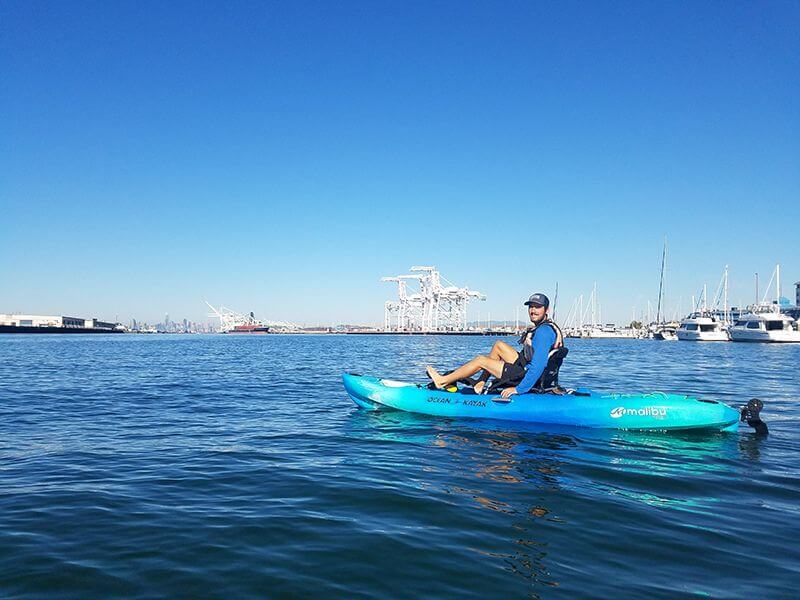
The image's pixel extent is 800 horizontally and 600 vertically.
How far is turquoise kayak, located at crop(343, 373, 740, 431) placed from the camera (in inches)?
303

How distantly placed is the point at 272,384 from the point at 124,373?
7.34 meters

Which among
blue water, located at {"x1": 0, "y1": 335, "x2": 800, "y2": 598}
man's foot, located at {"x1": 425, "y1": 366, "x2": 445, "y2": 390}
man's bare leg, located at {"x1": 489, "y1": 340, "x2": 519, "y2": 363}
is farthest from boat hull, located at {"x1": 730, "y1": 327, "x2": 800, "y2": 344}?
man's foot, located at {"x1": 425, "y1": 366, "x2": 445, "y2": 390}

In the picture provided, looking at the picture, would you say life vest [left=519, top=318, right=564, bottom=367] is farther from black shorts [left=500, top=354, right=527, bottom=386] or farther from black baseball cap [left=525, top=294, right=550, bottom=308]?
black baseball cap [left=525, top=294, right=550, bottom=308]

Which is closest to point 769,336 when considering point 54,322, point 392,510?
point 392,510

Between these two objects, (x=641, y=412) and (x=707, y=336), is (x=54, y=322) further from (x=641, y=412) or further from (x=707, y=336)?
(x=641, y=412)

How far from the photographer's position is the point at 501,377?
8500 millimetres

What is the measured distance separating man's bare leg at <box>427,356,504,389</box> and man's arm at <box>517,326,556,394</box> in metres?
0.44

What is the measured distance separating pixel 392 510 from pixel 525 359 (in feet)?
14.2

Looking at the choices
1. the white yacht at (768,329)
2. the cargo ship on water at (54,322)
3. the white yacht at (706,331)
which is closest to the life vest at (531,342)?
the white yacht at (768,329)

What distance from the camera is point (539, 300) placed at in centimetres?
767

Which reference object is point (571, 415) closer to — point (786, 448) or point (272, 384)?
point (786, 448)

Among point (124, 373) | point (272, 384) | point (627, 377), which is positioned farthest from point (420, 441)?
point (124, 373)

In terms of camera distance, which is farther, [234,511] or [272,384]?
[272,384]

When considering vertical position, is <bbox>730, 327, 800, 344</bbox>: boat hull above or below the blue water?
above
